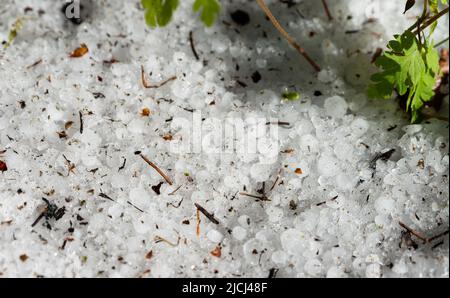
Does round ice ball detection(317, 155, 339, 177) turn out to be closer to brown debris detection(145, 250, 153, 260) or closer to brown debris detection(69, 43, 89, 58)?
brown debris detection(145, 250, 153, 260)

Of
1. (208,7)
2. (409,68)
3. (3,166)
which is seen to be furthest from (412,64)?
(3,166)


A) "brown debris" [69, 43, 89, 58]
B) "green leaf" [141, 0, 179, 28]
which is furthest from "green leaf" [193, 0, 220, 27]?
"brown debris" [69, 43, 89, 58]

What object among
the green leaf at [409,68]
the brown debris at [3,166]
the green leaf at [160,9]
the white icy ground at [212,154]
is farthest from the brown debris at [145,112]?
the green leaf at [409,68]

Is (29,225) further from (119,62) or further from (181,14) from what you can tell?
(181,14)
